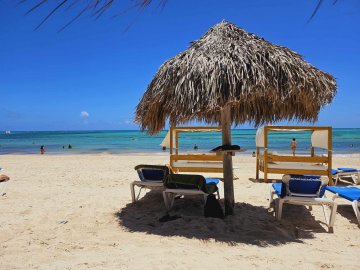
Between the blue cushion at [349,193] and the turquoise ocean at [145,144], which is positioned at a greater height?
the blue cushion at [349,193]

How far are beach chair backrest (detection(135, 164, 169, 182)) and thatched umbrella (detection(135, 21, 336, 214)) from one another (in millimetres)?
823

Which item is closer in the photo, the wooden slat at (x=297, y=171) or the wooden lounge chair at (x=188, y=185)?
the wooden lounge chair at (x=188, y=185)

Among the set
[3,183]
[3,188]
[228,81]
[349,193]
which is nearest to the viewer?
[228,81]

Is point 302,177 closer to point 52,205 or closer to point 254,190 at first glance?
point 254,190

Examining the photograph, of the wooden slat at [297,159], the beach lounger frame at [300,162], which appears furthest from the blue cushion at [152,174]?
the wooden slat at [297,159]

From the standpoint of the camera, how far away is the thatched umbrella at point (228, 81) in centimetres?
378

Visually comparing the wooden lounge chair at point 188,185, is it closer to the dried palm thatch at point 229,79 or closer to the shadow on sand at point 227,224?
the shadow on sand at point 227,224

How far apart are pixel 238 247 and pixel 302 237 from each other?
3.36ft

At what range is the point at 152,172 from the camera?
5.33m

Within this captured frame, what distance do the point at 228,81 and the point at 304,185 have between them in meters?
1.86

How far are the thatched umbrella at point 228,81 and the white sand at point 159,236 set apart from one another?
2.62 ft

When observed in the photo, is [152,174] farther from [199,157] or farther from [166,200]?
[199,157]

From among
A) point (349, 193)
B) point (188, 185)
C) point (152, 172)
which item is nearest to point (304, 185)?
point (349, 193)

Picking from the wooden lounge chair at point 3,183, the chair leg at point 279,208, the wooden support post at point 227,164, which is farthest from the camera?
the wooden lounge chair at point 3,183
